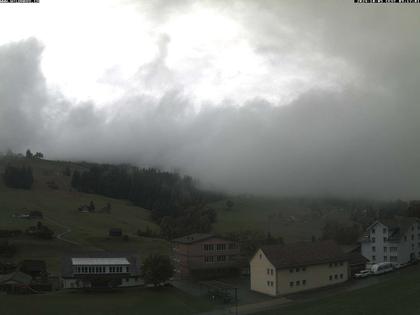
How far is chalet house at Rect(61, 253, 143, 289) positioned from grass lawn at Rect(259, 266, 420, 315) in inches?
1030

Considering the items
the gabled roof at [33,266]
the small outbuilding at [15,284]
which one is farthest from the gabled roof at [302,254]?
the gabled roof at [33,266]

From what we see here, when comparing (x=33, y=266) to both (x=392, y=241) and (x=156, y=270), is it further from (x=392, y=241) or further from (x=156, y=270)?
(x=392, y=241)

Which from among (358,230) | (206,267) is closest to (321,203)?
(358,230)

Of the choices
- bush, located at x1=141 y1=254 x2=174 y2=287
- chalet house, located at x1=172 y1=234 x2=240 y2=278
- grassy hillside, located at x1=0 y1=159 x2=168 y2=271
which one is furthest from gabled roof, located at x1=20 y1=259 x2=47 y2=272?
bush, located at x1=141 y1=254 x2=174 y2=287

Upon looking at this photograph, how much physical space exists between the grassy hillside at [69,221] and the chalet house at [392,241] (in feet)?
129

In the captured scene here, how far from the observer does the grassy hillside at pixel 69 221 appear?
10394cm

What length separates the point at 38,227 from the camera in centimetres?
11644

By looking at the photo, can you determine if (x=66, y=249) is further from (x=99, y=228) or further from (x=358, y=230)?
(x=358, y=230)

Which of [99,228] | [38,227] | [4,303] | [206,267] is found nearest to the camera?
[4,303]

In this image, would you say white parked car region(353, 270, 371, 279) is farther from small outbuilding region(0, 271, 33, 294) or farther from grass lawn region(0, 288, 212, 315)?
small outbuilding region(0, 271, 33, 294)

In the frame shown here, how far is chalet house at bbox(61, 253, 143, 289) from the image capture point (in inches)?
2825

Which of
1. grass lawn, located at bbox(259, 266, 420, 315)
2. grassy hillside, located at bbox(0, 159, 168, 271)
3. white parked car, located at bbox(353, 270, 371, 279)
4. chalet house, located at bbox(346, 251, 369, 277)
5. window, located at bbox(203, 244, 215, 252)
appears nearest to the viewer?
grass lawn, located at bbox(259, 266, 420, 315)

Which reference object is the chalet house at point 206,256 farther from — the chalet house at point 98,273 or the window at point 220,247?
the chalet house at point 98,273

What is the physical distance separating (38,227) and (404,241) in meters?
75.0
